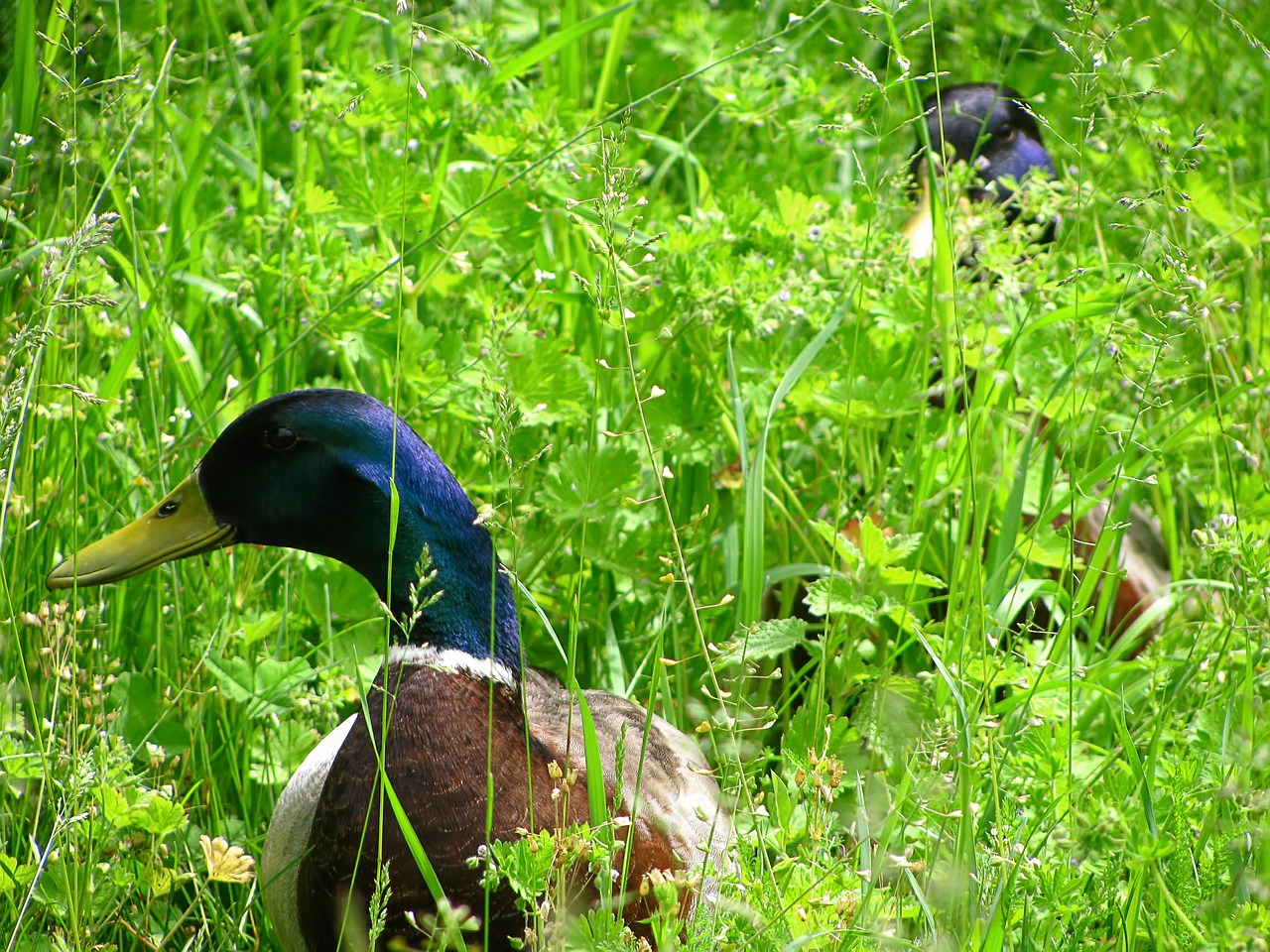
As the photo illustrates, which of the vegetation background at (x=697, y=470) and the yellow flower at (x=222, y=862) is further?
the yellow flower at (x=222, y=862)

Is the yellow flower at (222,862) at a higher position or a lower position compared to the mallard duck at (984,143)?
lower

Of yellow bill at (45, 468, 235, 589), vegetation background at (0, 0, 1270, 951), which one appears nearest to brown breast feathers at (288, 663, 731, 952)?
vegetation background at (0, 0, 1270, 951)

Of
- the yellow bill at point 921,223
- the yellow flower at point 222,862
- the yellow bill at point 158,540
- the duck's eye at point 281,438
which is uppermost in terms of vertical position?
the duck's eye at point 281,438

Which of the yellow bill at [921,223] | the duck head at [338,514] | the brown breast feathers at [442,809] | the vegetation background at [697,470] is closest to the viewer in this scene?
the vegetation background at [697,470]

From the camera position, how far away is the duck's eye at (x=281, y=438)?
75.4 inches

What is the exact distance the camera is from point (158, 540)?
198 centimetres

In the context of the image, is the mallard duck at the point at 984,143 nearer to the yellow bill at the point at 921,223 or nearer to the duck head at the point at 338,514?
the yellow bill at the point at 921,223

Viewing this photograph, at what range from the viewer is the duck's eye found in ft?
6.28

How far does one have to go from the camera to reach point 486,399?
2.20 metres

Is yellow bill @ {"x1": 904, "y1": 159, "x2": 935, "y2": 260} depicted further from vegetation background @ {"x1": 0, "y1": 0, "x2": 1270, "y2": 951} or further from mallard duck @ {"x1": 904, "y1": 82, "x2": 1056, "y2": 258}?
vegetation background @ {"x1": 0, "y1": 0, "x2": 1270, "y2": 951}

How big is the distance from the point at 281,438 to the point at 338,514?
0.42 feet

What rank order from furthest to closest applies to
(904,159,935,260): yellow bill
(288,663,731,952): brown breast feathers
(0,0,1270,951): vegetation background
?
(904,159,935,260): yellow bill → (288,663,731,952): brown breast feathers → (0,0,1270,951): vegetation background

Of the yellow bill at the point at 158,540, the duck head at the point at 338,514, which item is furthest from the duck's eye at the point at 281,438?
the yellow bill at the point at 158,540

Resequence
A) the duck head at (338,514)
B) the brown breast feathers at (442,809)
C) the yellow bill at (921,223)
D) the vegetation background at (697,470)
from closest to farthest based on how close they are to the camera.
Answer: the vegetation background at (697,470), the brown breast feathers at (442,809), the duck head at (338,514), the yellow bill at (921,223)
